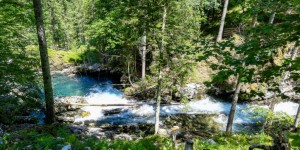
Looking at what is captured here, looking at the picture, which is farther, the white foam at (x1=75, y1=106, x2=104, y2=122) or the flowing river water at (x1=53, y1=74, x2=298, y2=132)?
the white foam at (x1=75, y1=106, x2=104, y2=122)

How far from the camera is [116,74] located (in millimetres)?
27016

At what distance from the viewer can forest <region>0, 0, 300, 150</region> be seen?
357 cm

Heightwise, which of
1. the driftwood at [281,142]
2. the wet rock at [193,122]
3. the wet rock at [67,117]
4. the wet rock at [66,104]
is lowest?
the wet rock at [193,122]

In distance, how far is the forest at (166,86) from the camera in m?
3.57

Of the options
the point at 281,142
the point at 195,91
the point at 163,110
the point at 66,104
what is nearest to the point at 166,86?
the point at 163,110

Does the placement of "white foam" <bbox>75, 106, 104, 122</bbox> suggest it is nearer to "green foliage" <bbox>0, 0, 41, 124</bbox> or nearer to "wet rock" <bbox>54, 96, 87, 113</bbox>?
"wet rock" <bbox>54, 96, 87, 113</bbox>

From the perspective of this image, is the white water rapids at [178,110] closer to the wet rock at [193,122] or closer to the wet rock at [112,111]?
the wet rock at [112,111]

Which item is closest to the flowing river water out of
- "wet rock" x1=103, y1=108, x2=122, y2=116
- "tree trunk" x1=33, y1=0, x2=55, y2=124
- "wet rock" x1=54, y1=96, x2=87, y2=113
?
"wet rock" x1=103, y1=108, x2=122, y2=116

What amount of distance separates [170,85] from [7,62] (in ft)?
23.6

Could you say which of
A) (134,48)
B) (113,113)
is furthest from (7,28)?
(134,48)

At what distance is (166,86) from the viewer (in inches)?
471

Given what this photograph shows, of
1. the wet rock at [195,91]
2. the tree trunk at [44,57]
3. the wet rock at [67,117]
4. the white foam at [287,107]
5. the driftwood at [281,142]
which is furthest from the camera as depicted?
the wet rock at [195,91]

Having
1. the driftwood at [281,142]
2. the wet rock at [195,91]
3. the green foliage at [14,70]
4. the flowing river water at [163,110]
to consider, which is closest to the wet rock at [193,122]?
the flowing river water at [163,110]

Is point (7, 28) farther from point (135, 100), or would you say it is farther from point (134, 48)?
point (134, 48)
